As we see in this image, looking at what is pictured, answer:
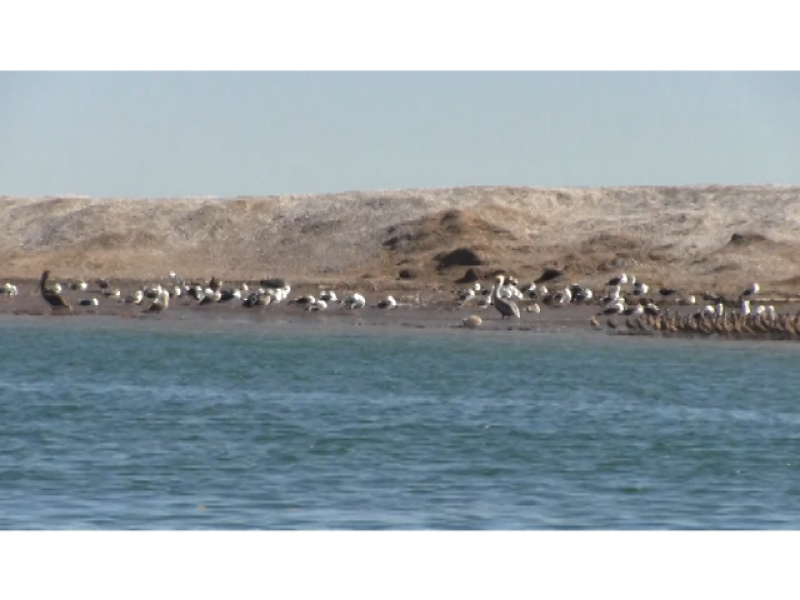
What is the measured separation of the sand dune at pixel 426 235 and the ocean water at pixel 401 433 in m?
24.5

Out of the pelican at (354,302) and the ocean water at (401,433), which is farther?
the pelican at (354,302)

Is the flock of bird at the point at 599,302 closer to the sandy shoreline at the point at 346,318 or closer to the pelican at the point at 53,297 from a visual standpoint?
the pelican at the point at 53,297

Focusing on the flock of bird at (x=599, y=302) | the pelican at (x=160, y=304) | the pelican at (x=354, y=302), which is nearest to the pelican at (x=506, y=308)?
the flock of bird at (x=599, y=302)

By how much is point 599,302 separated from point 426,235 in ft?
101

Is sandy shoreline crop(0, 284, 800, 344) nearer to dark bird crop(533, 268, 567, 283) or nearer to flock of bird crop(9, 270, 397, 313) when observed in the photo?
flock of bird crop(9, 270, 397, 313)

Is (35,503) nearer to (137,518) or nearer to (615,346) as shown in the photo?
(137,518)

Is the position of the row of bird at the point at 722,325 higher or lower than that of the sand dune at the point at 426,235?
lower

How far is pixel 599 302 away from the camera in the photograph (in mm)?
51562

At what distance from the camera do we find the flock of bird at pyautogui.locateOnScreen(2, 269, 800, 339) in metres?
44.2

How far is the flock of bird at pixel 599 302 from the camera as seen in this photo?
145 feet

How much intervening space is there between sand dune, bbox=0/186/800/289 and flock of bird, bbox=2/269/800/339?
25.8 feet

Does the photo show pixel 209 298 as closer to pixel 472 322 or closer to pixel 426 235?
pixel 472 322

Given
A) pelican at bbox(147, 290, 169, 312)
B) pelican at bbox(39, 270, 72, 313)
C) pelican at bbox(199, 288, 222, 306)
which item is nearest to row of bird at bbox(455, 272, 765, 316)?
pelican at bbox(199, 288, 222, 306)

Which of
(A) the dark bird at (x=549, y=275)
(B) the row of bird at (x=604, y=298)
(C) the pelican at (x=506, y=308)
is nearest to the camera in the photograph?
(C) the pelican at (x=506, y=308)
